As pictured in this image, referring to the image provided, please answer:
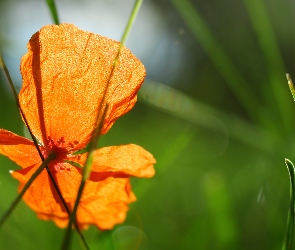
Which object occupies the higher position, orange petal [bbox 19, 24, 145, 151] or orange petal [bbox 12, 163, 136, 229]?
orange petal [bbox 19, 24, 145, 151]

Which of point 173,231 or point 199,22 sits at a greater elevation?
point 199,22

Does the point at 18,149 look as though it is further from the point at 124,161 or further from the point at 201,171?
the point at 201,171

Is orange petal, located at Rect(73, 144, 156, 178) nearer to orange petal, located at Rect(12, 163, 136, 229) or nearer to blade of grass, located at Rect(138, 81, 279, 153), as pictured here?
orange petal, located at Rect(12, 163, 136, 229)

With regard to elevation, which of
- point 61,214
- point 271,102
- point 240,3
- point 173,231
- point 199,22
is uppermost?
point 240,3

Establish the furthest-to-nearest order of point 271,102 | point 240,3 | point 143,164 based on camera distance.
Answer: point 240,3 < point 271,102 < point 143,164

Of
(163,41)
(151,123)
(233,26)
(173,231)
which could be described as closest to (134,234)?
(173,231)

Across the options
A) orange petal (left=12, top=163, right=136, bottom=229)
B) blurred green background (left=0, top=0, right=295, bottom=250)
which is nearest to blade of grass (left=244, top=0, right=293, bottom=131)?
blurred green background (left=0, top=0, right=295, bottom=250)

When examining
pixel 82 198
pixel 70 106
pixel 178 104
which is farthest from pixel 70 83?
pixel 178 104

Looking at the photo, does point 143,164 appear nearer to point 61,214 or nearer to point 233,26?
point 61,214

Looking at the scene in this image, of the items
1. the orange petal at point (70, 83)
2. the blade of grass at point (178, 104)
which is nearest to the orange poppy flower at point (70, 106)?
the orange petal at point (70, 83)
